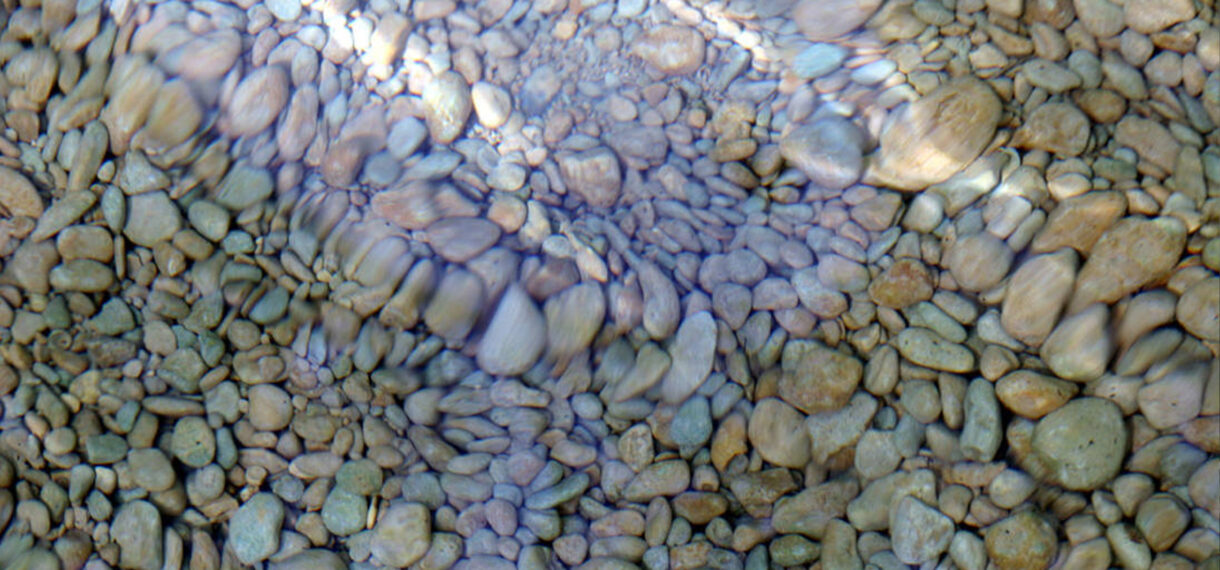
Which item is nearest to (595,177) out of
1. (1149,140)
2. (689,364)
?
(689,364)

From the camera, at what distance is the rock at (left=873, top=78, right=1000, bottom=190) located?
124 cm

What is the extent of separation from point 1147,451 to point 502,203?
2.96ft

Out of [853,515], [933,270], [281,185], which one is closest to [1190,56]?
[933,270]

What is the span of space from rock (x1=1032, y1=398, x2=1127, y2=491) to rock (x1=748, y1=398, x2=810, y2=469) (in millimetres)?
287

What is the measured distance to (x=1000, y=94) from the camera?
1.26 metres

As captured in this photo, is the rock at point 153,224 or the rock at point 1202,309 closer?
the rock at point 1202,309

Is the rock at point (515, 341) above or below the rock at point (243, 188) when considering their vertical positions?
below

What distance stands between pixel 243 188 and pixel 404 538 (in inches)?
22.4

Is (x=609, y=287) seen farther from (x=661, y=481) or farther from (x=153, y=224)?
(x=153, y=224)

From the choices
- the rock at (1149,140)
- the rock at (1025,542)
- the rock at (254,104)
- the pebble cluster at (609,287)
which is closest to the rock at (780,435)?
the pebble cluster at (609,287)

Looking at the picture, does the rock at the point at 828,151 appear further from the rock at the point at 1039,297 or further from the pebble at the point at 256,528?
the pebble at the point at 256,528

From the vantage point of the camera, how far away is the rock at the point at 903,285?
3.88 feet

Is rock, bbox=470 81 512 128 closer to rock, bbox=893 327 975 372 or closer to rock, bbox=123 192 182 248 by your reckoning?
rock, bbox=123 192 182 248

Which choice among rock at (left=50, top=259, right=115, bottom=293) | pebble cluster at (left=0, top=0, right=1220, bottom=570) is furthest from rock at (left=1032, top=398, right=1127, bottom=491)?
rock at (left=50, top=259, right=115, bottom=293)
